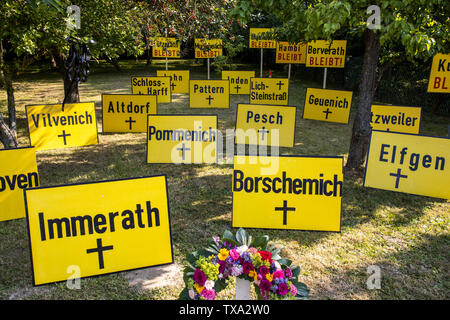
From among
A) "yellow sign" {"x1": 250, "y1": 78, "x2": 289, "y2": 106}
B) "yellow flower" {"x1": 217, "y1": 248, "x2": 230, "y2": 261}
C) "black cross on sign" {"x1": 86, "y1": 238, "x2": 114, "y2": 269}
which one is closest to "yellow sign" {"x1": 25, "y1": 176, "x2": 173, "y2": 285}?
"black cross on sign" {"x1": 86, "y1": 238, "x2": 114, "y2": 269}

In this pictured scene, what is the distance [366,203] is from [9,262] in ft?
18.4

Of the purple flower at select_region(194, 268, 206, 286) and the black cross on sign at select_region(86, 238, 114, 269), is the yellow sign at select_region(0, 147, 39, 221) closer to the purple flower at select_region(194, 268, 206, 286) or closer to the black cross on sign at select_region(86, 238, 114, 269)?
the black cross on sign at select_region(86, 238, 114, 269)

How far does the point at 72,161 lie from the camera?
27.5ft

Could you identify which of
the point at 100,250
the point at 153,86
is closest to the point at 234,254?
the point at 100,250

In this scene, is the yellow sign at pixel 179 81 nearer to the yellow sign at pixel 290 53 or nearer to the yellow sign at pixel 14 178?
the yellow sign at pixel 290 53

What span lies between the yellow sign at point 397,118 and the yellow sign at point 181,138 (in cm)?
432

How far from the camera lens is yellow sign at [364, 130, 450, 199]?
6156mm

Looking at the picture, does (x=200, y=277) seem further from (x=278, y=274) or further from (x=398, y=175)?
(x=398, y=175)

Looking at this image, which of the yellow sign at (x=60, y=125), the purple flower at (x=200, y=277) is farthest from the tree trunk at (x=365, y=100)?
the yellow sign at (x=60, y=125)

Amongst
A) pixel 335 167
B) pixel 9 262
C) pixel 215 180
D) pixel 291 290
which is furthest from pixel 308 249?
pixel 9 262

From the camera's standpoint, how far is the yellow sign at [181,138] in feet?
24.6

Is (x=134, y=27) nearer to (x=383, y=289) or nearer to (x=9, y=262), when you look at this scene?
(x=9, y=262)

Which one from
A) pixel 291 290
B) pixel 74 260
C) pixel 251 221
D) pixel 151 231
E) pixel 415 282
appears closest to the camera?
pixel 291 290

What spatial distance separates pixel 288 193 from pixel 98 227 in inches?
97.4
